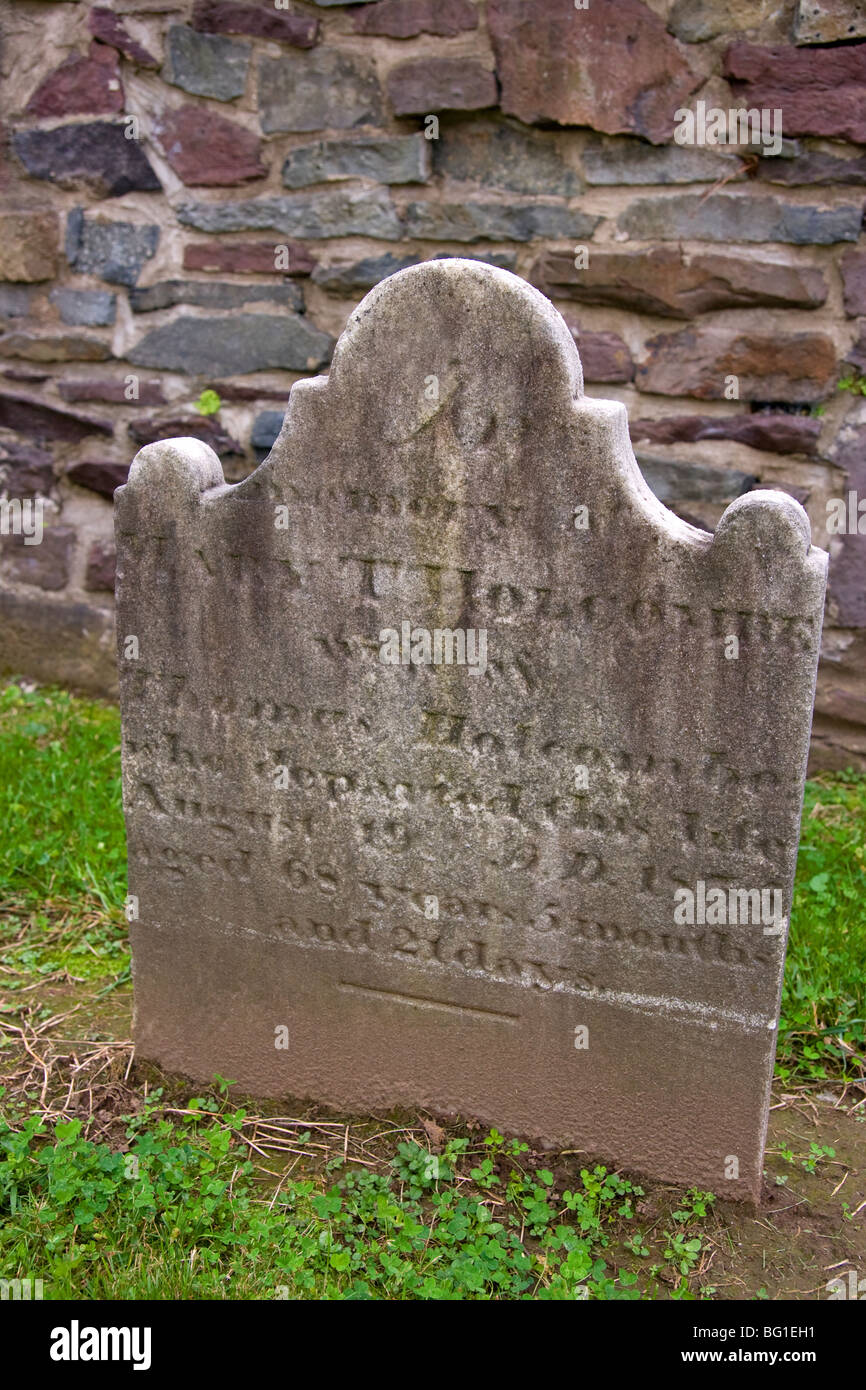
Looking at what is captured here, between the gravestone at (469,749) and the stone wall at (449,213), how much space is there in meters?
1.96

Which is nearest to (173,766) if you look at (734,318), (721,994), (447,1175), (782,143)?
(447,1175)

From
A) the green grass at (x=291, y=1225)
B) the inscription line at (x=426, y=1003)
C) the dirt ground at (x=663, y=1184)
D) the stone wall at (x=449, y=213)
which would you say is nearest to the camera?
the green grass at (x=291, y=1225)

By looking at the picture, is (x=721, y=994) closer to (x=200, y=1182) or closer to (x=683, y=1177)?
(x=683, y=1177)

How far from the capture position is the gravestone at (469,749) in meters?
2.04

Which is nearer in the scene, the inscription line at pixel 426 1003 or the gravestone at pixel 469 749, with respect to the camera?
the gravestone at pixel 469 749

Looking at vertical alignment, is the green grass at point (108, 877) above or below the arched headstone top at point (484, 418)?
below

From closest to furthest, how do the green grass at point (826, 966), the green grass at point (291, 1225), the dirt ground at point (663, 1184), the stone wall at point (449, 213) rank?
the green grass at point (291, 1225) < the dirt ground at point (663, 1184) < the green grass at point (826, 966) < the stone wall at point (449, 213)

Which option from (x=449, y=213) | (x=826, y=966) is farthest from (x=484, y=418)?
(x=449, y=213)

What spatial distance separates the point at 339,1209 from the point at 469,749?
0.88 meters

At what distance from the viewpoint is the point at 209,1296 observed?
1.95 m

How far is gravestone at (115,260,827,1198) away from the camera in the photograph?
2043mm

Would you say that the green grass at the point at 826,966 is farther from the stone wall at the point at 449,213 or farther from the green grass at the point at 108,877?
the stone wall at the point at 449,213

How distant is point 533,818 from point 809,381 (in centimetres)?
219

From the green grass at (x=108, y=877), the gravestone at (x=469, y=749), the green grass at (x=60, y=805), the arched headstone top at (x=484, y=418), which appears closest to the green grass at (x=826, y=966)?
the green grass at (x=108, y=877)
